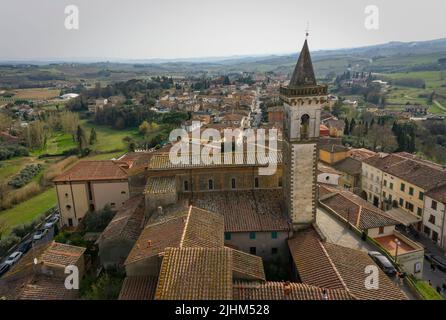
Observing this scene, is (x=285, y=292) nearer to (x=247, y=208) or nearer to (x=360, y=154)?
(x=247, y=208)

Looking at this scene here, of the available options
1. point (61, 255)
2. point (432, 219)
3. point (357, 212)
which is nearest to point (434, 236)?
point (432, 219)

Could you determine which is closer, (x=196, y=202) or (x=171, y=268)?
(x=171, y=268)

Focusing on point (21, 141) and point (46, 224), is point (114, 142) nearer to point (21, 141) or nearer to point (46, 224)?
point (21, 141)

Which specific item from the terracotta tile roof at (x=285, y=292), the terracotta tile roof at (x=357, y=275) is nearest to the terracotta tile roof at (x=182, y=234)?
the terracotta tile roof at (x=285, y=292)

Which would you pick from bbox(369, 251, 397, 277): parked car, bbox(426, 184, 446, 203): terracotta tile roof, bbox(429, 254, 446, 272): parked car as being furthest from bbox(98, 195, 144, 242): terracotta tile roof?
bbox(426, 184, 446, 203): terracotta tile roof
